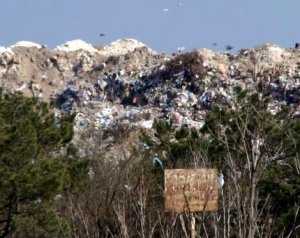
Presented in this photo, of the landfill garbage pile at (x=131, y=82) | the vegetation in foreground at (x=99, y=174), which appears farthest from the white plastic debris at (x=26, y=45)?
the vegetation in foreground at (x=99, y=174)

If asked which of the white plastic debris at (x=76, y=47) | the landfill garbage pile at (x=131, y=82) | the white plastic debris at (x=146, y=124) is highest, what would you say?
the white plastic debris at (x=76, y=47)

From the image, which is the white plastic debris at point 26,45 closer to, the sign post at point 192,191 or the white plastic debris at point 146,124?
the white plastic debris at point 146,124

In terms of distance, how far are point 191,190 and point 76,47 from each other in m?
48.8

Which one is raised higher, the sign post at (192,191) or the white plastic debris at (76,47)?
the white plastic debris at (76,47)

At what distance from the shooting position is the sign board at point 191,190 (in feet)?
37.9

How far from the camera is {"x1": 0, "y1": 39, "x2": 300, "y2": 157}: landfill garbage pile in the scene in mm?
38594

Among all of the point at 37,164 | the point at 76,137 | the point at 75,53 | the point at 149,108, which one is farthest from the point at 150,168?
the point at 75,53

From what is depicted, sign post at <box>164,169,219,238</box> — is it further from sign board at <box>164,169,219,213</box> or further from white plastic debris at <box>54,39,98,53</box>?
white plastic debris at <box>54,39,98,53</box>

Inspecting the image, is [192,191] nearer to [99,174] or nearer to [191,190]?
[191,190]

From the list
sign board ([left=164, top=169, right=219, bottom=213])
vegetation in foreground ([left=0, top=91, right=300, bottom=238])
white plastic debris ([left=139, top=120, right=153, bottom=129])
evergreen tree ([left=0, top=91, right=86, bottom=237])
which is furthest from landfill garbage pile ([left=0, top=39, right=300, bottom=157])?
sign board ([left=164, top=169, right=219, bottom=213])

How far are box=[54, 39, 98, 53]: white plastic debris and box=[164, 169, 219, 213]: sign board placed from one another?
46.1 meters

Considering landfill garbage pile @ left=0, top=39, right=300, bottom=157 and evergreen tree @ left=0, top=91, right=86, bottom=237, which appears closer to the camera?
evergreen tree @ left=0, top=91, right=86, bottom=237

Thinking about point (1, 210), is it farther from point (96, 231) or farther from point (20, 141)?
point (96, 231)

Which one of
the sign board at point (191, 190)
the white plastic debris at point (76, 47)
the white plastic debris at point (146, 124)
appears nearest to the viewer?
the sign board at point (191, 190)
